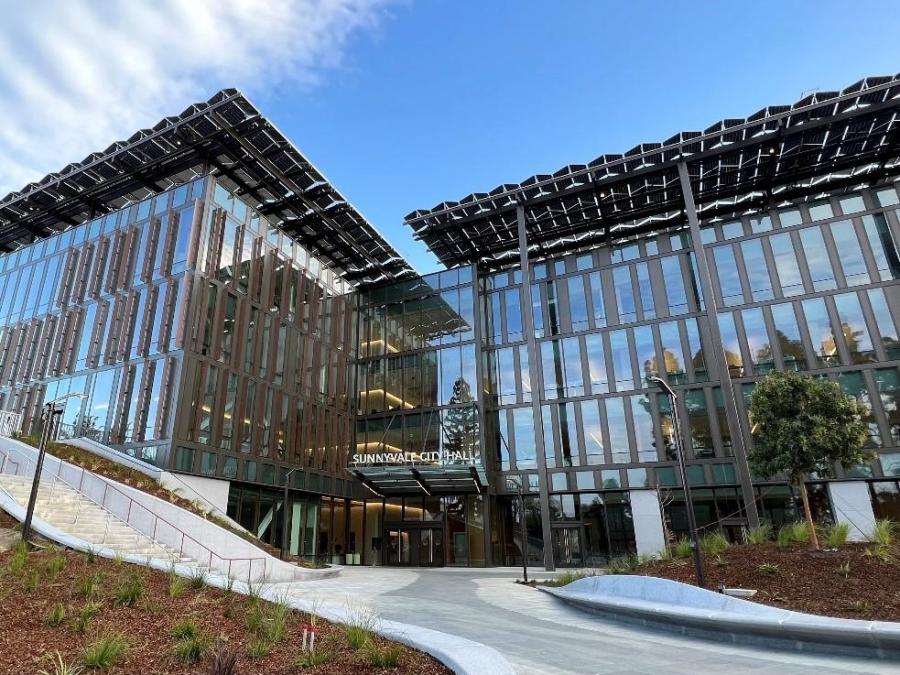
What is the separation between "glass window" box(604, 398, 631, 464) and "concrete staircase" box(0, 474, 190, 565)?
2435 centimetres

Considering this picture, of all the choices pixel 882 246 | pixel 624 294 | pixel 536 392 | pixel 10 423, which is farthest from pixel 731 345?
pixel 10 423

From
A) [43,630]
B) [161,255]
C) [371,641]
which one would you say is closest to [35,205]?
[161,255]

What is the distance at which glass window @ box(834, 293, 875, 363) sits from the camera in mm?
30656

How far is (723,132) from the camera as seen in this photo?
31250mm

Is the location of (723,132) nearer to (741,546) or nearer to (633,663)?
(741,546)

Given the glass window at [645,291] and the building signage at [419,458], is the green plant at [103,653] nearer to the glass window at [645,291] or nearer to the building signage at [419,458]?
the building signage at [419,458]

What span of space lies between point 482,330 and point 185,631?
32.6 metres

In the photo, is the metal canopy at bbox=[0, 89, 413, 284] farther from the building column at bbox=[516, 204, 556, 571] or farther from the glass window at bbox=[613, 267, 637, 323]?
the glass window at bbox=[613, 267, 637, 323]

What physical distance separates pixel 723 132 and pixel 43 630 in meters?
35.2

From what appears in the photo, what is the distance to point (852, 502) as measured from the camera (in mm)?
28578

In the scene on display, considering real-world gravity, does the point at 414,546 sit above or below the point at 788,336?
below

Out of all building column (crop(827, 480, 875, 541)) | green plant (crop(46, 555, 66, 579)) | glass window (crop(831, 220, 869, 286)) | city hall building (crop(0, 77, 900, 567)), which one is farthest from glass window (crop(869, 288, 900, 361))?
green plant (crop(46, 555, 66, 579))

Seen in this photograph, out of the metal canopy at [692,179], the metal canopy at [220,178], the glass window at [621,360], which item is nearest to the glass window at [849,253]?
the metal canopy at [692,179]

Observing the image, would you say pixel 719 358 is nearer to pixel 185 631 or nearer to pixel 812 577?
pixel 812 577
